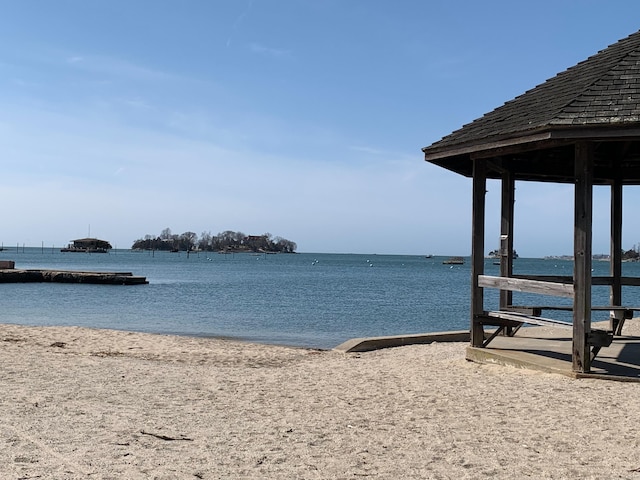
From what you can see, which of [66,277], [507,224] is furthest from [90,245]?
[507,224]

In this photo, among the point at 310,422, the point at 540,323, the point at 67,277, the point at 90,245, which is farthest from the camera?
the point at 90,245

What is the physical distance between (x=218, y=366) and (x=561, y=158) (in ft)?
21.3

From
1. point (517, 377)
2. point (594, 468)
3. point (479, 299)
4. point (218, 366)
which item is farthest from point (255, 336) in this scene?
point (594, 468)

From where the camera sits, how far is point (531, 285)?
26.6 ft

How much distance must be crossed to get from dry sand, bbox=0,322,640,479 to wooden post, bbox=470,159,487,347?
2.09 ft

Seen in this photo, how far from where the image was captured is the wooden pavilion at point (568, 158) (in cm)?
718

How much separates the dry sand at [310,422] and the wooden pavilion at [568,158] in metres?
0.93

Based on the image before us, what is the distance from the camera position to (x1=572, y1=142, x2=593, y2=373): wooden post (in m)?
7.38

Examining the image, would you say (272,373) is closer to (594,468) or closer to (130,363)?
(130,363)

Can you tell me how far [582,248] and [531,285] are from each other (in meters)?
0.94

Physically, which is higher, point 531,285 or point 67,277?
point 531,285

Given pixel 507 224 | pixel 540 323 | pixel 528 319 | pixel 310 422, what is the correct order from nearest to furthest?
pixel 310 422 < pixel 540 323 < pixel 528 319 < pixel 507 224

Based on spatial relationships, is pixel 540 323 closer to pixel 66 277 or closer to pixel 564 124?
pixel 564 124

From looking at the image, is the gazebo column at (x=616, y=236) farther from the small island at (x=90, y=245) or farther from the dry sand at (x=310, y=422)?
the small island at (x=90, y=245)
